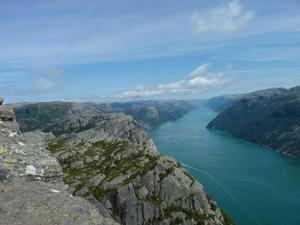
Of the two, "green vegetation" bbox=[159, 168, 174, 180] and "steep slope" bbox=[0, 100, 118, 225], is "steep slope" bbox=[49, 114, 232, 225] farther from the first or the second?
"steep slope" bbox=[0, 100, 118, 225]

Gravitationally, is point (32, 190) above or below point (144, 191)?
above

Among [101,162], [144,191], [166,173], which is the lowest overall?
[144,191]

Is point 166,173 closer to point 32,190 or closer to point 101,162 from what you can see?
point 101,162

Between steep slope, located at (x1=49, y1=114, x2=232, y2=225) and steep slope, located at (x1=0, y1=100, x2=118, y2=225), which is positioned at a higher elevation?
steep slope, located at (x1=0, y1=100, x2=118, y2=225)

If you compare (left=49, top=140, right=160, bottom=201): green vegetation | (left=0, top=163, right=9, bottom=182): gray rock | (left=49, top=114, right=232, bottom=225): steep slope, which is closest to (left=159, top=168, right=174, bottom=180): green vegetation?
(left=49, top=114, right=232, bottom=225): steep slope

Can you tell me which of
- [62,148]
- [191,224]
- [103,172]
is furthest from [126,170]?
[62,148]

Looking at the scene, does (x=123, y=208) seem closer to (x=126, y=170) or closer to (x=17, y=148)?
(x=126, y=170)

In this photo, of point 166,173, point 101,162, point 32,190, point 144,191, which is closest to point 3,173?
point 32,190

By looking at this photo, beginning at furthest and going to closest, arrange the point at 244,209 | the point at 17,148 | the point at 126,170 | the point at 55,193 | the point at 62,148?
1. the point at 62,148
2. the point at 244,209
3. the point at 126,170
4. the point at 17,148
5. the point at 55,193
